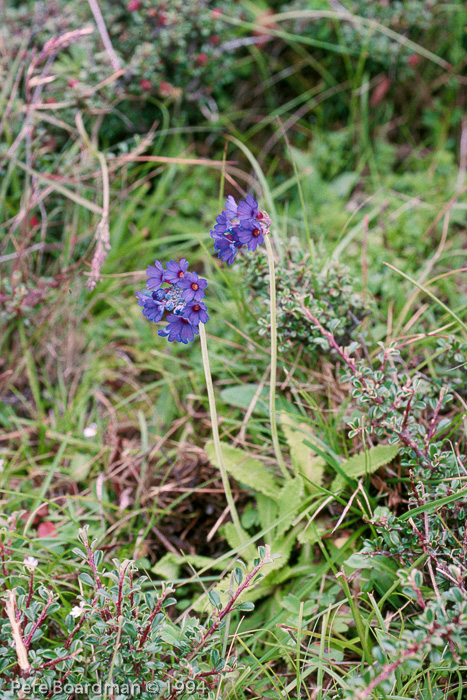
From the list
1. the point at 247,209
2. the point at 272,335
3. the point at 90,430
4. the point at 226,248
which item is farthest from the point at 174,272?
the point at 90,430

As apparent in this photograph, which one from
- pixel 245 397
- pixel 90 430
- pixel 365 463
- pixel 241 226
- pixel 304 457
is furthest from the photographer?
pixel 90 430

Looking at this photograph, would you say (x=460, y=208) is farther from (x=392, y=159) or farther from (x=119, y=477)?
(x=119, y=477)

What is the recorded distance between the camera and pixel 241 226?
1.63m

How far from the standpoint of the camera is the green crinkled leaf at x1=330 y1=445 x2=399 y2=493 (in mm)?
2025

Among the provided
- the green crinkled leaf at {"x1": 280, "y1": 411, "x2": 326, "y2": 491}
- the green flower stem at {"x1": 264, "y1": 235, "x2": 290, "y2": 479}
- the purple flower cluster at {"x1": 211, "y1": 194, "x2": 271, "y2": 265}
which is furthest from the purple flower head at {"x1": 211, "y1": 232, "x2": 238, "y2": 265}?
the green crinkled leaf at {"x1": 280, "y1": 411, "x2": 326, "y2": 491}

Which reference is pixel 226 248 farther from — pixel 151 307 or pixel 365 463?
pixel 365 463

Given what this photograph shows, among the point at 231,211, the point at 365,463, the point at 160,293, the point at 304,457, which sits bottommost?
the point at 304,457

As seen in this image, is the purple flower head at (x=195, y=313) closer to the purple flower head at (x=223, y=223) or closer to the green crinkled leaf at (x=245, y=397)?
the purple flower head at (x=223, y=223)

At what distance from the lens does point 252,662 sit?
5.95 ft

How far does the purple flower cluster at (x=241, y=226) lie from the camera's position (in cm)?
163

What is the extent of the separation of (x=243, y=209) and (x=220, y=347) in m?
1.20

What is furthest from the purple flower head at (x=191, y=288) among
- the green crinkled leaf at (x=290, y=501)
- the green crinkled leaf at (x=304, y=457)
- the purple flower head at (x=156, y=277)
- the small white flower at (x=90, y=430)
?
the small white flower at (x=90, y=430)

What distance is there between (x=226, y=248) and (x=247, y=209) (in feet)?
0.46

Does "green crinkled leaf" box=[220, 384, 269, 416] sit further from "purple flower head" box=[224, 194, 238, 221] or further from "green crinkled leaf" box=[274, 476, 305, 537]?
"purple flower head" box=[224, 194, 238, 221]
